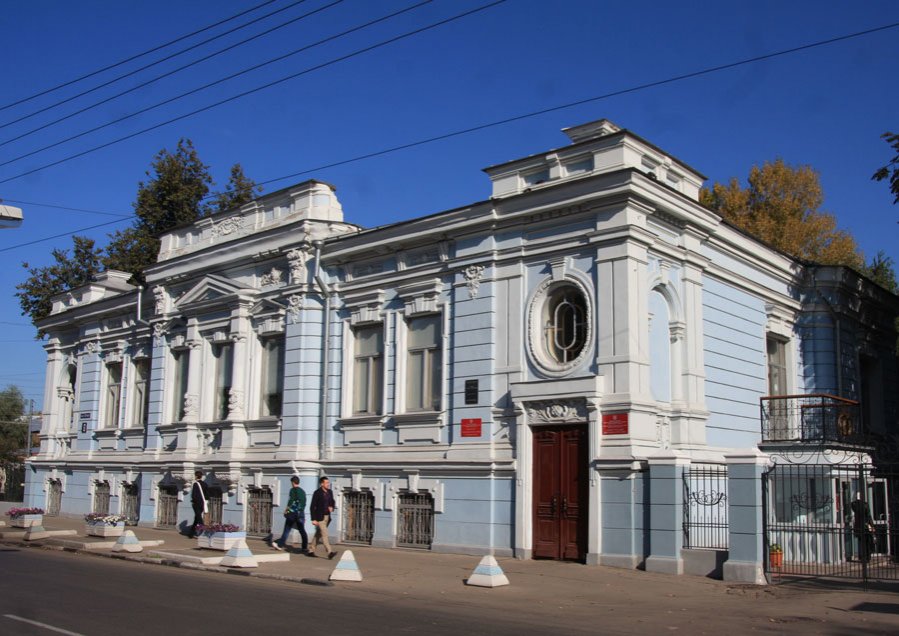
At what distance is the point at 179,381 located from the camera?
26625mm

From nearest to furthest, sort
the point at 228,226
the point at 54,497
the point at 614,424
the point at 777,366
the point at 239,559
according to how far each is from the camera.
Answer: the point at 239,559 → the point at 614,424 → the point at 777,366 → the point at 228,226 → the point at 54,497

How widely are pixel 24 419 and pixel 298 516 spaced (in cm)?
6178

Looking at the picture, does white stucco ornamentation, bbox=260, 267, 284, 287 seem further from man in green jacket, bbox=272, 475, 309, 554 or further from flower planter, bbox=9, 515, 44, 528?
flower planter, bbox=9, 515, 44, 528

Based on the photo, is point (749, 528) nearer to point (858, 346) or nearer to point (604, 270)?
point (604, 270)

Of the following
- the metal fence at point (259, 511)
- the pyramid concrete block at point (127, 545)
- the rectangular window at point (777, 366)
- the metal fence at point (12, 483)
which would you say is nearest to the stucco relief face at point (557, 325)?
the rectangular window at point (777, 366)

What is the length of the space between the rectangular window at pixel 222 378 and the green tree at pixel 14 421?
4429cm

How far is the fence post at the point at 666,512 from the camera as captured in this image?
1529 centimetres

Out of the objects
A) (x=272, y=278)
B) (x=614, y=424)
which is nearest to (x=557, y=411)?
(x=614, y=424)

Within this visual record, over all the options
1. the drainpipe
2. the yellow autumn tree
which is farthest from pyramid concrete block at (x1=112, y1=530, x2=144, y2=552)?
the yellow autumn tree

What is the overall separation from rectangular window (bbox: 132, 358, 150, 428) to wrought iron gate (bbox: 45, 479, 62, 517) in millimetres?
4830

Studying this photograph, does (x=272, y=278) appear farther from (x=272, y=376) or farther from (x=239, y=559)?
(x=239, y=559)

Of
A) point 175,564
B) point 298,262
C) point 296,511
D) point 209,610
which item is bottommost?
point 175,564

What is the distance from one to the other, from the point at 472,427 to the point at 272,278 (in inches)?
298

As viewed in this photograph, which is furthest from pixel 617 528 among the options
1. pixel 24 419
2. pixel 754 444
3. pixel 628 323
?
pixel 24 419
